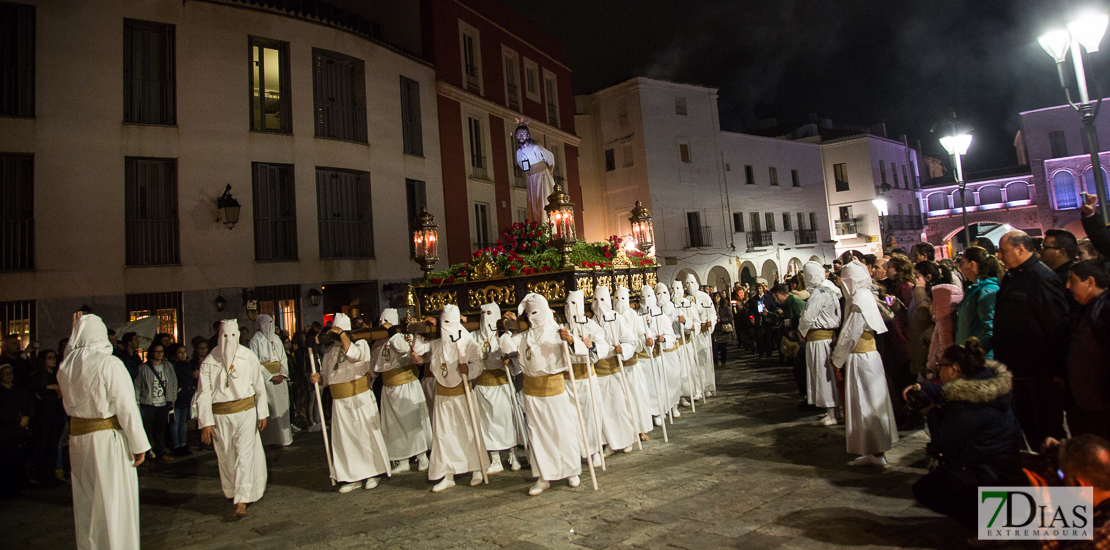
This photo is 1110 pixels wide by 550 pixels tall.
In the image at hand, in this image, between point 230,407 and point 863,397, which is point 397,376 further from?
point 863,397

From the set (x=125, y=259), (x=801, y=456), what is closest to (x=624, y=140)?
(x=125, y=259)

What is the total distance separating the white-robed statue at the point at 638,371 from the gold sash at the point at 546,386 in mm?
1843

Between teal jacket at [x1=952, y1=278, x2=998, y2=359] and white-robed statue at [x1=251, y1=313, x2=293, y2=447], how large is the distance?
9538mm

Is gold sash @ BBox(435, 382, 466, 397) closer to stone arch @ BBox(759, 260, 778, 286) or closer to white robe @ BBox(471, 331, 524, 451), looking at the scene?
white robe @ BBox(471, 331, 524, 451)

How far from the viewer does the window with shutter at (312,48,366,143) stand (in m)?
16.6

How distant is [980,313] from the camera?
5465mm

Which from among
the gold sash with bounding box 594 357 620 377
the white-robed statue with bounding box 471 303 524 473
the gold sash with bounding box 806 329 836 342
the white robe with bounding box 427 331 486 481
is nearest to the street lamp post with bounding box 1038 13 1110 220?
the gold sash with bounding box 806 329 836 342

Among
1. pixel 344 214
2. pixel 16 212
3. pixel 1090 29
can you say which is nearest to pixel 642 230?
pixel 1090 29

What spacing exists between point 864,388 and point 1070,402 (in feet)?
6.10

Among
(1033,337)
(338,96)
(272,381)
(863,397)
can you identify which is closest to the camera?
(1033,337)

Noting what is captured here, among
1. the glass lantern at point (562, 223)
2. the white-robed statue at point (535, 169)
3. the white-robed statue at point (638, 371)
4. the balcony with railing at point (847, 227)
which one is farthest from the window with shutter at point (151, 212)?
the balcony with railing at point (847, 227)

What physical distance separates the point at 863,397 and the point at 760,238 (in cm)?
2753

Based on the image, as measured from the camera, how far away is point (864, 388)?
6.33m

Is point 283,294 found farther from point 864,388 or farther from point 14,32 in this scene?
point 864,388
